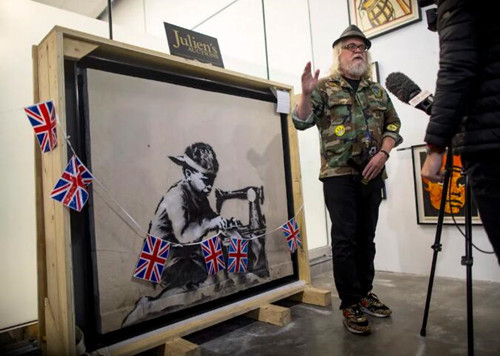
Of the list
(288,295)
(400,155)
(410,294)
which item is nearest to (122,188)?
(288,295)

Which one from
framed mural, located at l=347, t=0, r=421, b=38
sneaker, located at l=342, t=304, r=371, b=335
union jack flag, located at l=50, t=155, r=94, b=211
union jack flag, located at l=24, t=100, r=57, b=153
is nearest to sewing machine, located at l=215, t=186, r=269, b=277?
sneaker, located at l=342, t=304, r=371, b=335

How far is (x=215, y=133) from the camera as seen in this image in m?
1.89

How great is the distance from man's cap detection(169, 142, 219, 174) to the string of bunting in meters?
0.36

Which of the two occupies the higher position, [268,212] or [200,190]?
[200,190]

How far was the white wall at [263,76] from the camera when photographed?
4.98 feet

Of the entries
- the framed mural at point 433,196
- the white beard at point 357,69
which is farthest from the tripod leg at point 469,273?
the framed mural at point 433,196

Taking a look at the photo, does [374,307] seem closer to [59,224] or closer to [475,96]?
[475,96]

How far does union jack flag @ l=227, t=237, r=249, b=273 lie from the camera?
6.11ft

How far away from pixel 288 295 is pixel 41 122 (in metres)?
1.57

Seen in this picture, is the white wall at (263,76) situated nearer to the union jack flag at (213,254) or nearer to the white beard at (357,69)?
the union jack flag at (213,254)

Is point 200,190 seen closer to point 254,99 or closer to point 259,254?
point 259,254

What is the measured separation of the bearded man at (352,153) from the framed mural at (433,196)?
2.69ft

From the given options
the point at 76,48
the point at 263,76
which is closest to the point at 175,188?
the point at 76,48

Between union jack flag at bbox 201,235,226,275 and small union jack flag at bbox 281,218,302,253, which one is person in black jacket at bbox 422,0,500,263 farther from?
small union jack flag at bbox 281,218,302,253
